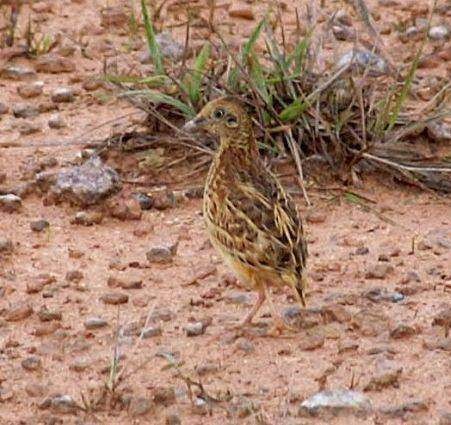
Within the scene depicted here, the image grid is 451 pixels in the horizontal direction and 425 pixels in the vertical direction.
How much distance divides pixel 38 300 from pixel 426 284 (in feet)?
5.76

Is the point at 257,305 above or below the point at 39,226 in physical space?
above

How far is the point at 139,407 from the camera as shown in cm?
638

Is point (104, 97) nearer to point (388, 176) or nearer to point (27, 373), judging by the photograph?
point (388, 176)

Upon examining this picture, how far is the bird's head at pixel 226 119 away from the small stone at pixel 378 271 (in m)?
0.85

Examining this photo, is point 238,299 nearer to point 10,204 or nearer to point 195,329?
point 195,329

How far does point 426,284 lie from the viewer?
7.59m

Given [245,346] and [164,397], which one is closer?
[164,397]

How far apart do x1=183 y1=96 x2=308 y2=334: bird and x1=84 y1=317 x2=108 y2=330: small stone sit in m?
0.59

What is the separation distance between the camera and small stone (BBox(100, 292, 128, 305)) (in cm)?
741

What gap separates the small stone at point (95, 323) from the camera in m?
7.15

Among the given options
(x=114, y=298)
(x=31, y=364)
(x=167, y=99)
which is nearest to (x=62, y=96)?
(x=167, y=99)

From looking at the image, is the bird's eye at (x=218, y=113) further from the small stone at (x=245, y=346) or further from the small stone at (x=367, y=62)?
the small stone at (x=367, y=62)

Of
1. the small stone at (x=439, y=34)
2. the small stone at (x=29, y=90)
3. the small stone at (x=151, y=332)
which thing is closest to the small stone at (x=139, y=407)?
the small stone at (x=151, y=332)

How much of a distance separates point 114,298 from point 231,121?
3.18 ft
